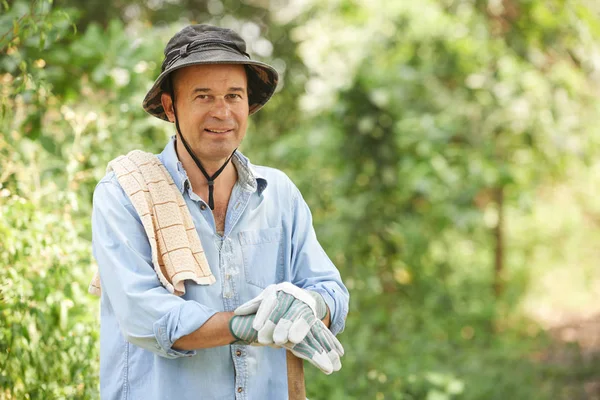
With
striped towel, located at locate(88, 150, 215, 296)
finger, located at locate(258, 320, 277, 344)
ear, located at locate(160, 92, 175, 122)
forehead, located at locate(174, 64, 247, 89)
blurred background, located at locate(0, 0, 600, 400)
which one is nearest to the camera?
finger, located at locate(258, 320, 277, 344)

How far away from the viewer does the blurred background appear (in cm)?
386

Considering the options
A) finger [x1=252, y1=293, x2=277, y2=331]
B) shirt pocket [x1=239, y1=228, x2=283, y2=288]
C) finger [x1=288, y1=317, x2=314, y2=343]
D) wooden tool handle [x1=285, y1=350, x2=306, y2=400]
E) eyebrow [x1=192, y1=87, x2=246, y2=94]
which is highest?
eyebrow [x1=192, y1=87, x2=246, y2=94]

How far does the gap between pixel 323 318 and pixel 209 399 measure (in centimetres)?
41

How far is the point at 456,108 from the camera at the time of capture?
5.67 m

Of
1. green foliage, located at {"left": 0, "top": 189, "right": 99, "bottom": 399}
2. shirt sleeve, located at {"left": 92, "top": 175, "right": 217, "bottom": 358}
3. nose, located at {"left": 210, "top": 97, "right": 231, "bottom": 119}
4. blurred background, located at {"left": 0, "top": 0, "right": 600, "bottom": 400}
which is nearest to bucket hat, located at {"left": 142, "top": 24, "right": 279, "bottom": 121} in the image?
nose, located at {"left": 210, "top": 97, "right": 231, "bottom": 119}

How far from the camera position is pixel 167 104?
2.19 m

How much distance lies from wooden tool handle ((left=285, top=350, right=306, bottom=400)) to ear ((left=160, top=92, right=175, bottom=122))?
0.84 m

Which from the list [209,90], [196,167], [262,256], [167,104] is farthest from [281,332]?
[167,104]

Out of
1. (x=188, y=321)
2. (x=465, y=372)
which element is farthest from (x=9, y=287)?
(x=465, y=372)

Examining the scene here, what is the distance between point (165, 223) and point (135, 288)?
0.21 meters

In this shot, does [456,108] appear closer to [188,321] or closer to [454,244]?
[454,244]

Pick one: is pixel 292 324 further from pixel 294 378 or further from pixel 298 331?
pixel 294 378

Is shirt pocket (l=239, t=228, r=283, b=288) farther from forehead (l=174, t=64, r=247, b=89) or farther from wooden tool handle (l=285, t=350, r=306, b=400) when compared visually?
forehead (l=174, t=64, r=247, b=89)

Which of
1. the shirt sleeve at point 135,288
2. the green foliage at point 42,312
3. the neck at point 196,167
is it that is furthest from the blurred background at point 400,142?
the shirt sleeve at point 135,288
